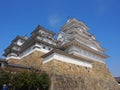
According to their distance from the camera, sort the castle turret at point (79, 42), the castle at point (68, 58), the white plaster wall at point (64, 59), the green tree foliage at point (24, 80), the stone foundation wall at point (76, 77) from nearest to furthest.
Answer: the green tree foliage at point (24, 80), the stone foundation wall at point (76, 77), the castle at point (68, 58), the white plaster wall at point (64, 59), the castle turret at point (79, 42)

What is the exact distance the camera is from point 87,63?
25500 mm

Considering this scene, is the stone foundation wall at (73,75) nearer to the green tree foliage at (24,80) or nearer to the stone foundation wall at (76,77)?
the stone foundation wall at (76,77)

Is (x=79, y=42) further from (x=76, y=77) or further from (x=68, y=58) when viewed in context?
(x=76, y=77)

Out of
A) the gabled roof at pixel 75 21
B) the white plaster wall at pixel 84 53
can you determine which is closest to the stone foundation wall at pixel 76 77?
the white plaster wall at pixel 84 53

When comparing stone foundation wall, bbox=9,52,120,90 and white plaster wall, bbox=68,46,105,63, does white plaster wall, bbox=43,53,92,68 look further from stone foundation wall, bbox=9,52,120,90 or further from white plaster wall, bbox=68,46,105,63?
white plaster wall, bbox=68,46,105,63

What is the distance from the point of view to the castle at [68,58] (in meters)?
21.0

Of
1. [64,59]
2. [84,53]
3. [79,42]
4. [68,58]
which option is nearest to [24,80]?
[64,59]

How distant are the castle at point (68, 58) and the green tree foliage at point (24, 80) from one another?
134 centimetres

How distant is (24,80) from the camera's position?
1681 centimetres

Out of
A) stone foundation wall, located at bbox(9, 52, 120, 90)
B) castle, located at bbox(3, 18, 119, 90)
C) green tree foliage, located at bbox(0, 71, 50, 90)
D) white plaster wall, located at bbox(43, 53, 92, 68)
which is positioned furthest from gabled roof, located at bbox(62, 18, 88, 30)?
green tree foliage, located at bbox(0, 71, 50, 90)

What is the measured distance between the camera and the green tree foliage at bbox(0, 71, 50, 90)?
53.0 feet

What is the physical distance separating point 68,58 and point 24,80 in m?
7.93

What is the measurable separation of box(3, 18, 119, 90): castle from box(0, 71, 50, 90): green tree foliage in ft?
4.41

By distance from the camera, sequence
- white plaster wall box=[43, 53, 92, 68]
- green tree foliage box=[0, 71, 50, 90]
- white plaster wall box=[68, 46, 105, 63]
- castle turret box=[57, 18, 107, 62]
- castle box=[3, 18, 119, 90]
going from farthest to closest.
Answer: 1. castle turret box=[57, 18, 107, 62]
2. white plaster wall box=[68, 46, 105, 63]
3. white plaster wall box=[43, 53, 92, 68]
4. castle box=[3, 18, 119, 90]
5. green tree foliage box=[0, 71, 50, 90]
